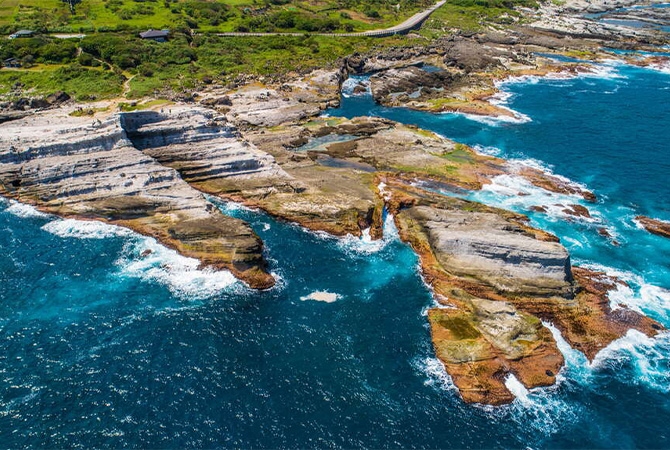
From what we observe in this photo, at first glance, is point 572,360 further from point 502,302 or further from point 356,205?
point 356,205

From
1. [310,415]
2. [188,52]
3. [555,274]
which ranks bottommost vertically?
[310,415]

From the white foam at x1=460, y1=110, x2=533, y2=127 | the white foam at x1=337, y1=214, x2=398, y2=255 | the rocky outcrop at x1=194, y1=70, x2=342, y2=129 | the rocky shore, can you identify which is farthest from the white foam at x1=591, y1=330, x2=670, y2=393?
the rocky outcrop at x1=194, y1=70, x2=342, y2=129

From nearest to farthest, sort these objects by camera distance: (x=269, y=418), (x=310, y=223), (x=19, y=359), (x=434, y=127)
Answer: (x=269, y=418)
(x=19, y=359)
(x=310, y=223)
(x=434, y=127)

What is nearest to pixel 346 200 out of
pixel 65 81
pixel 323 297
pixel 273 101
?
pixel 323 297

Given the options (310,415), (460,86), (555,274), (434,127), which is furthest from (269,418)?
(460,86)

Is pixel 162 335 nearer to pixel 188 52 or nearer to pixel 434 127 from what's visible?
pixel 434 127

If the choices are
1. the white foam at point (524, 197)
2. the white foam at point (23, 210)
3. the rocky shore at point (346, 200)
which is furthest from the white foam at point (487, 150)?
the white foam at point (23, 210)
